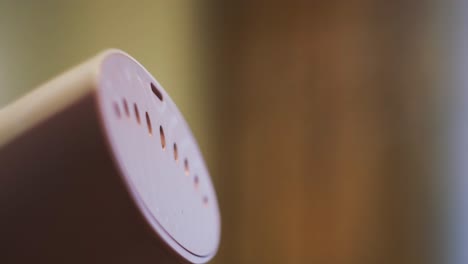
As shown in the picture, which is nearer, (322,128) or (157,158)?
(157,158)

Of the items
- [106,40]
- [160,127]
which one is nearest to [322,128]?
[106,40]

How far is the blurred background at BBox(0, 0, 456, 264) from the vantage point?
2.78 ft

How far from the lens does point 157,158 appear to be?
0.36m

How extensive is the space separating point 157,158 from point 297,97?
0.58 m

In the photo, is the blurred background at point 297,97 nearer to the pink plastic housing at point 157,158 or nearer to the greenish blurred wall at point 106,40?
the greenish blurred wall at point 106,40

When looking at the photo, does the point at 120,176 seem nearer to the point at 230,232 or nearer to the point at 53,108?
the point at 53,108

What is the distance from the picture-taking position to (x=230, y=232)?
0.94 metres

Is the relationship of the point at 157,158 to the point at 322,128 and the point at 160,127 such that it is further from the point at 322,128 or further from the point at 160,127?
the point at 322,128

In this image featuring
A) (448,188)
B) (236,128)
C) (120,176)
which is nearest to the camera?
(120,176)

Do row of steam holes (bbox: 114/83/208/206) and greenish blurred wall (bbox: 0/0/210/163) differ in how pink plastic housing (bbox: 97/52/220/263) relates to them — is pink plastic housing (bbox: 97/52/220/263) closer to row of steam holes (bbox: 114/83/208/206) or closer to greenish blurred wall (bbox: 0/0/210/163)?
row of steam holes (bbox: 114/83/208/206)

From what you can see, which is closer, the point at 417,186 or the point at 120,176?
the point at 120,176

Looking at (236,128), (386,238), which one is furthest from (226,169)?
(386,238)

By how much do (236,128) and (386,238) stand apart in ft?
0.98

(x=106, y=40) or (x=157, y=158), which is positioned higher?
(x=106, y=40)
